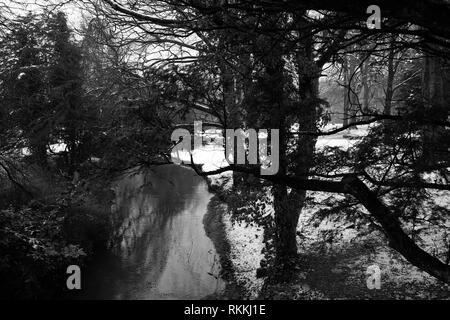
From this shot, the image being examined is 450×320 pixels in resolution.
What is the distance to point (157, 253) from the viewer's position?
42.0 feet

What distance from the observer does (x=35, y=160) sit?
15086 millimetres

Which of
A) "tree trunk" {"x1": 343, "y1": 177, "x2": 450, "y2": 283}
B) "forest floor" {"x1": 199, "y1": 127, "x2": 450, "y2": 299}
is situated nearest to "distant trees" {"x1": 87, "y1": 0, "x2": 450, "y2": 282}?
"tree trunk" {"x1": 343, "y1": 177, "x2": 450, "y2": 283}

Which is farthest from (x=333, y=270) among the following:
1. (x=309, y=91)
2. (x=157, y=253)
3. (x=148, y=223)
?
(x=148, y=223)

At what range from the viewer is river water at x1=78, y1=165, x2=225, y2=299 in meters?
10.2

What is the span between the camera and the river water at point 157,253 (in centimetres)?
1016

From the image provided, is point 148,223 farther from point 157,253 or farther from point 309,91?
point 309,91

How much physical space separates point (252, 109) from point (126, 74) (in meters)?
6.32

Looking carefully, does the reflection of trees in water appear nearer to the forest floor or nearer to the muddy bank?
the muddy bank

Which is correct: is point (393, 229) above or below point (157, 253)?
above

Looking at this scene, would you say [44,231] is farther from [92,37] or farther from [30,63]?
[30,63]

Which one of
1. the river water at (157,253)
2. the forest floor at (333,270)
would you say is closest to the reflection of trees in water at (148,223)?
the river water at (157,253)
